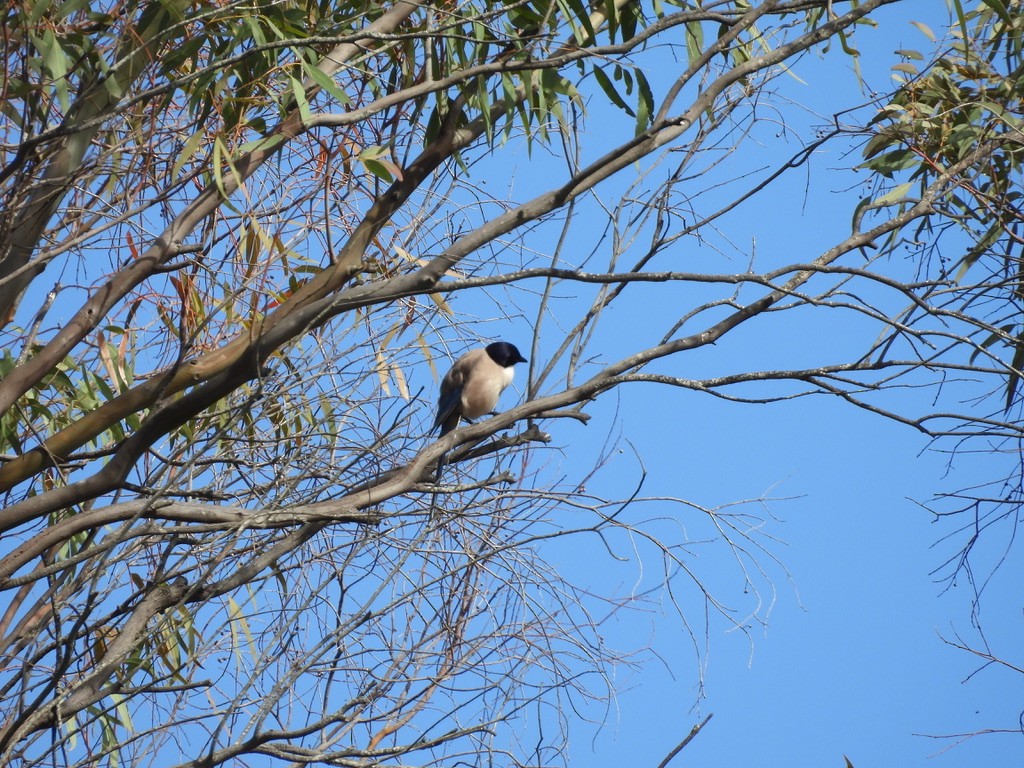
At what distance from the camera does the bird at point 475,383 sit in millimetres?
3971

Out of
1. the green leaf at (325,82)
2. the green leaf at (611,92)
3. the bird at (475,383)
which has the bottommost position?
the green leaf at (325,82)

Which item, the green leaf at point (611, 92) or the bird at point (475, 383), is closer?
the green leaf at point (611, 92)

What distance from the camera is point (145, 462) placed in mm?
2715

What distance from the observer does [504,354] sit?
405cm

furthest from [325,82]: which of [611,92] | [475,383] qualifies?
[475,383]

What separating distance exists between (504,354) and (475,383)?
16 centimetres

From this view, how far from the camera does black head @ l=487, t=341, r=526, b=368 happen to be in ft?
13.1

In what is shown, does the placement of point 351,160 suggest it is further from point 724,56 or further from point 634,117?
point 724,56

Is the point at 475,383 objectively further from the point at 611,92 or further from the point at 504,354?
the point at 611,92

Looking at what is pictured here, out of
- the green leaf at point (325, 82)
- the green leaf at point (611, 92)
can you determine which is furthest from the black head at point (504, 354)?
the green leaf at point (325, 82)

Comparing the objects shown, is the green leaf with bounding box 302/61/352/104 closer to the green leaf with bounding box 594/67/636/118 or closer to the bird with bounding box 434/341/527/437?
the green leaf with bounding box 594/67/636/118

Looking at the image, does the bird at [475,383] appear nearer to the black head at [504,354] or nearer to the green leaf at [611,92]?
the black head at [504,354]

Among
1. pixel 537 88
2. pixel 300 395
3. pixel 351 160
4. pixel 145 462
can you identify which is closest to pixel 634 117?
pixel 537 88

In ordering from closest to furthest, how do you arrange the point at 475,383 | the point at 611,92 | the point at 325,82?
the point at 325,82 < the point at 611,92 < the point at 475,383
